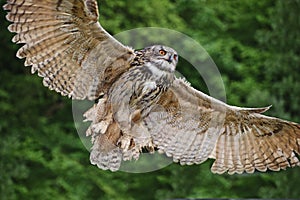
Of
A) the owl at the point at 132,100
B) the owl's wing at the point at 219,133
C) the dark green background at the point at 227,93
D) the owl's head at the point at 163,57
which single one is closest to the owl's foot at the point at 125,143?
the owl at the point at 132,100

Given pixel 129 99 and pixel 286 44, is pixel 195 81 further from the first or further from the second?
pixel 129 99

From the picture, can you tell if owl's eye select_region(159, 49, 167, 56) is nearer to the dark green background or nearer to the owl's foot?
the owl's foot

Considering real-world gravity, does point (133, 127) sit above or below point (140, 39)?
below

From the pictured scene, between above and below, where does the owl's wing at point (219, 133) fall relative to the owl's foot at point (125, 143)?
above

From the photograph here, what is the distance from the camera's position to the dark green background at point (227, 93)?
249 inches

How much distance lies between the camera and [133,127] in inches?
114

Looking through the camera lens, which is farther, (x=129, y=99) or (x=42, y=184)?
(x=42, y=184)

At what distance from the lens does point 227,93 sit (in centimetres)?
636

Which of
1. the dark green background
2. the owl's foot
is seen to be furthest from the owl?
the dark green background

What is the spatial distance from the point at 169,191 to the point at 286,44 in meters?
1.81

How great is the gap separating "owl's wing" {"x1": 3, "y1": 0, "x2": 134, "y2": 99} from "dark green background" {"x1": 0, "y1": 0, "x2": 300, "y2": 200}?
3276 millimetres

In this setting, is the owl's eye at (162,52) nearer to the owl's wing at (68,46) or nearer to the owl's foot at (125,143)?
the owl's wing at (68,46)

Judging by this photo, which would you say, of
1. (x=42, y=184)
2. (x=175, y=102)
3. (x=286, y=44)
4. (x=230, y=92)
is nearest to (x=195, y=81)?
(x=230, y=92)

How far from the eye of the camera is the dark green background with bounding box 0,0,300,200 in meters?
6.32
